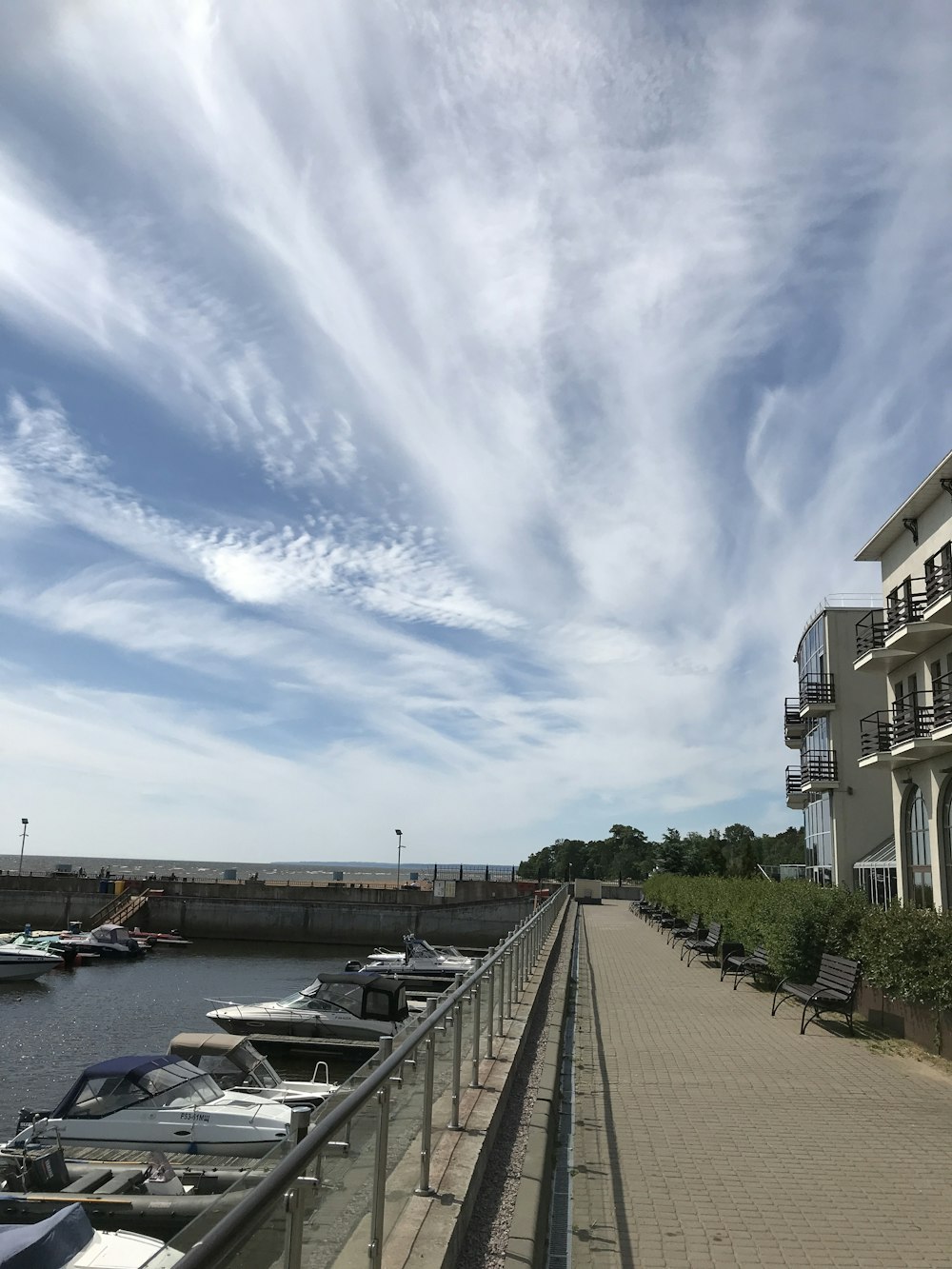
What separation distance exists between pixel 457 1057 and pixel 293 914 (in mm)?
56275

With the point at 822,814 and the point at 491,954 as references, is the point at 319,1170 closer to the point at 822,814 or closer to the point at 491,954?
the point at 491,954

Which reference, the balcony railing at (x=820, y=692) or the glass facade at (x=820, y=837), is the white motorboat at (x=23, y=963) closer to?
the glass facade at (x=820, y=837)

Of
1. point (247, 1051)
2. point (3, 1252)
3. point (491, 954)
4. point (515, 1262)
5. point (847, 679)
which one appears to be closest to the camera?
point (515, 1262)

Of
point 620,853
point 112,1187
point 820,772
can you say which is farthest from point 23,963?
point 620,853

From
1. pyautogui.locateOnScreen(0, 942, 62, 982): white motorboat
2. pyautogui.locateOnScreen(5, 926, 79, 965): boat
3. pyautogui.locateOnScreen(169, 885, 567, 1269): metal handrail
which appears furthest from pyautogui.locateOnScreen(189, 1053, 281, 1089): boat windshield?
→ pyautogui.locateOnScreen(5, 926, 79, 965): boat

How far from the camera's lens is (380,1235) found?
14.4 feet

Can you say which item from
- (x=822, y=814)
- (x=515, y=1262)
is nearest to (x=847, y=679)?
(x=822, y=814)

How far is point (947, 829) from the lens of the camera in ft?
86.9

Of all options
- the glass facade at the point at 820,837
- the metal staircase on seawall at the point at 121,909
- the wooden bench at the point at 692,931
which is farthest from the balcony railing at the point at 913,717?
the metal staircase on seawall at the point at 121,909

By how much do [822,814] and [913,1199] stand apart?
36461 mm

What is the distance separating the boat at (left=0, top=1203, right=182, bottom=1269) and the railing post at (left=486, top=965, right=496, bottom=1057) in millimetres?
3345

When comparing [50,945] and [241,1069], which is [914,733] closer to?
[241,1069]

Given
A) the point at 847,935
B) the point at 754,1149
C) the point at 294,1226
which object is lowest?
the point at 754,1149

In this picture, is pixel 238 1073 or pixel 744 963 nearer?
pixel 238 1073
